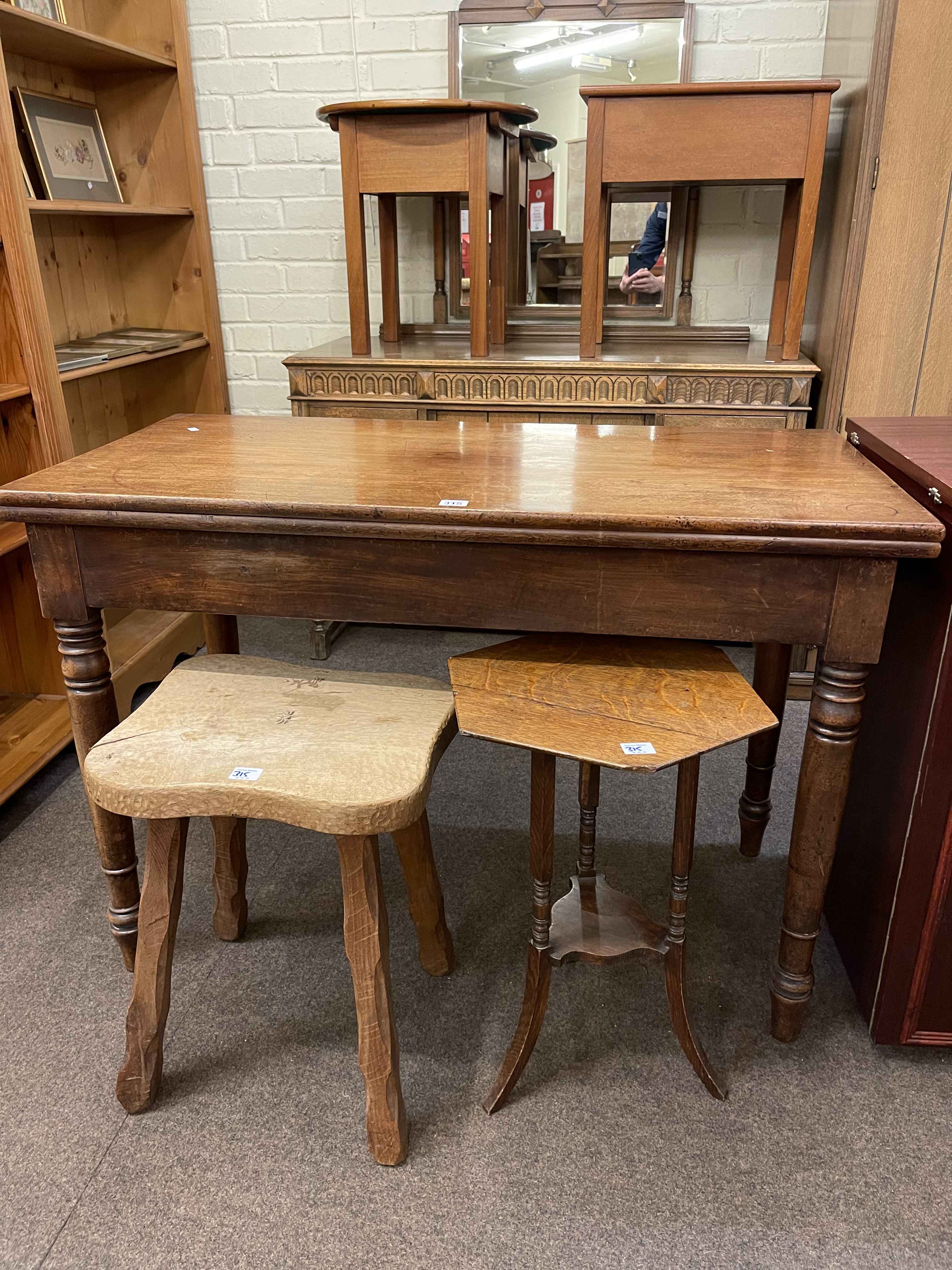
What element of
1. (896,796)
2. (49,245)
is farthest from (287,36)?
(896,796)

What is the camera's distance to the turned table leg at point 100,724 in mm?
1372

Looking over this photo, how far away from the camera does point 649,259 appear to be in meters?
2.67

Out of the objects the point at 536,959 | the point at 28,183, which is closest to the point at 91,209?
the point at 28,183

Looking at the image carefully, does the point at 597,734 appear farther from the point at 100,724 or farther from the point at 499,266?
the point at 499,266

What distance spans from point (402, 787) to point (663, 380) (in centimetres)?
153

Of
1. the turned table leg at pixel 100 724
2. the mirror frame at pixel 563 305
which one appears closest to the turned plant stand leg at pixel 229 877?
the turned table leg at pixel 100 724

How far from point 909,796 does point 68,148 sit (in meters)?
2.51

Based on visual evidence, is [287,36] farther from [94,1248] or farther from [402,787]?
[94,1248]

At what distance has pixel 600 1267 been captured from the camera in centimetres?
111

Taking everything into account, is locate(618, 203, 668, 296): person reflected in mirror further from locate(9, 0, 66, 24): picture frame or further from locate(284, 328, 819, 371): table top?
locate(9, 0, 66, 24): picture frame

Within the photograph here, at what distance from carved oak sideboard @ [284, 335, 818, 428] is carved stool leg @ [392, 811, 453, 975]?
118cm

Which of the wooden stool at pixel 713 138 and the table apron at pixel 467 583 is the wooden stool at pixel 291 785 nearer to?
the table apron at pixel 467 583

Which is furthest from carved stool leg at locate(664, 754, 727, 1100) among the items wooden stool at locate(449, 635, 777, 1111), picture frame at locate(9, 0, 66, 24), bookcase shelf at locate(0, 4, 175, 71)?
picture frame at locate(9, 0, 66, 24)

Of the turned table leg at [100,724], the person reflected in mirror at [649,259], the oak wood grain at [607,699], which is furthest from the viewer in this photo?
the person reflected in mirror at [649,259]
